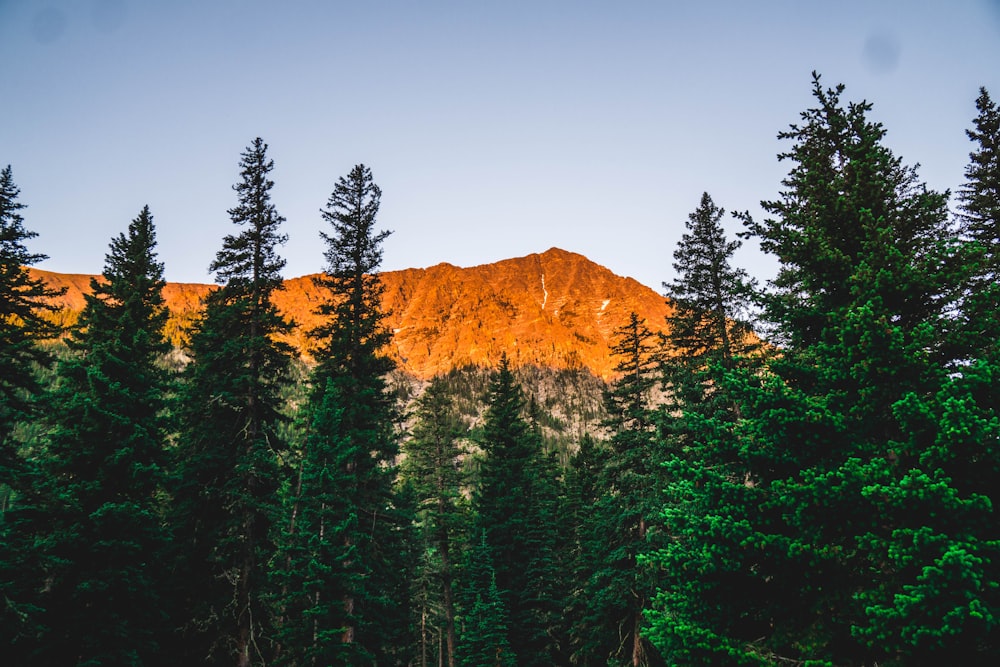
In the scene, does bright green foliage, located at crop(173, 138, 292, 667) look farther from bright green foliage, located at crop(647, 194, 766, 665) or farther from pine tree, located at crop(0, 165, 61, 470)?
bright green foliage, located at crop(647, 194, 766, 665)

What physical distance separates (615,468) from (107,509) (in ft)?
51.9

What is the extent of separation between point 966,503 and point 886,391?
1844 mm

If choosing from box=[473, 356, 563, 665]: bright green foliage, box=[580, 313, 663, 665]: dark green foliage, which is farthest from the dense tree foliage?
box=[580, 313, 663, 665]: dark green foliage

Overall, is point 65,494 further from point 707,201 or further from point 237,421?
point 707,201

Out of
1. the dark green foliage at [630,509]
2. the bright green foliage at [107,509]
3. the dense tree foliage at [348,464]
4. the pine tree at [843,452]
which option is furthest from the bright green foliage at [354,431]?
the pine tree at [843,452]

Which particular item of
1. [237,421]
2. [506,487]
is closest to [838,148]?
[237,421]

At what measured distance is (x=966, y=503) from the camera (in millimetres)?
5977

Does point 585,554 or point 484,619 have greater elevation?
point 585,554

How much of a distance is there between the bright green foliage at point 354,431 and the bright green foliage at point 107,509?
150 inches

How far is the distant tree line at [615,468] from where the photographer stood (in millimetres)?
6938

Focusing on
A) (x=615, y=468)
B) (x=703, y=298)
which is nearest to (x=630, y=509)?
(x=615, y=468)

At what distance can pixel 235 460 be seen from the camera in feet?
54.1

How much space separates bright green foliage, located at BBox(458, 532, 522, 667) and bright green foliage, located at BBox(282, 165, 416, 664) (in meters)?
4.62

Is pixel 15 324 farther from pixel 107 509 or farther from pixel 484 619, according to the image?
pixel 484 619
